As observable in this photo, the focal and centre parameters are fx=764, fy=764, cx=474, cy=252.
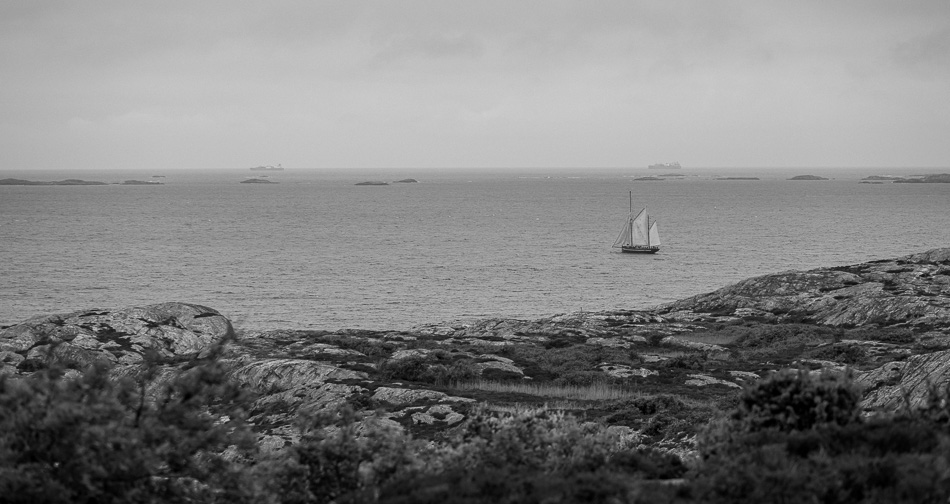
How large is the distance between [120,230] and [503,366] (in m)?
131

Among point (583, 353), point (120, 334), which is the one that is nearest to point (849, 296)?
point (583, 353)

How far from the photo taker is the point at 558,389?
24812 millimetres

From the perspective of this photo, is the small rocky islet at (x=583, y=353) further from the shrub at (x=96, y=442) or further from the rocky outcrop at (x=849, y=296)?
the shrub at (x=96, y=442)

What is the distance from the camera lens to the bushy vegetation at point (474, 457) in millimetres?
9539

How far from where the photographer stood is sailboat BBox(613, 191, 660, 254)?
11175 centimetres

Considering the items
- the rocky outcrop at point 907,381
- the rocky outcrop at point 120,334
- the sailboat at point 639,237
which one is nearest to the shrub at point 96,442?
the rocky outcrop at point 907,381

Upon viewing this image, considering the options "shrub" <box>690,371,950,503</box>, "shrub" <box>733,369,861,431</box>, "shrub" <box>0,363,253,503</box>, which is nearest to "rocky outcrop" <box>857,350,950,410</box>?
"shrub" <box>733,369,861,431</box>

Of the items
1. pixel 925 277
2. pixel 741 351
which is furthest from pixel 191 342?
pixel 925 277

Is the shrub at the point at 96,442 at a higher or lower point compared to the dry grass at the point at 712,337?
higher

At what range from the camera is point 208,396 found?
10.9 meters

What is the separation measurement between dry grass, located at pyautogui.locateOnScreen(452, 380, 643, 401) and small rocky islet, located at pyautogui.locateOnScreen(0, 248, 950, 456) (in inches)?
3.7

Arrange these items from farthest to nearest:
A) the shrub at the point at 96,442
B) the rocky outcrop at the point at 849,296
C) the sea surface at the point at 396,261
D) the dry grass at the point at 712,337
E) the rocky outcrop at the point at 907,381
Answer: the sea surface at the point at 396,261
the rocky outcrop at the point at 849,296
the dry grass at the point at 712,337
the rocky outcrop at the point at 907,381
the shrub at the point at 96,442

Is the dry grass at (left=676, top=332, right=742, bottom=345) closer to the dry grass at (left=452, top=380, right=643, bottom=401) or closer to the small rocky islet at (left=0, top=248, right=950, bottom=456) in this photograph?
the small rocky islet at (left=0, top=248, right=950, bottom=456)

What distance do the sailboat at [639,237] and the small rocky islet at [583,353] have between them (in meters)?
61.9
